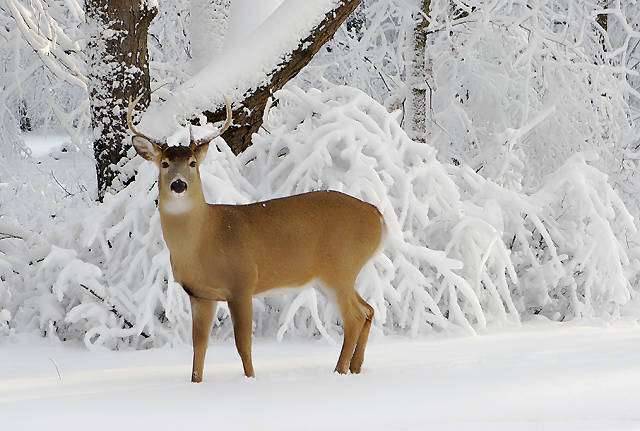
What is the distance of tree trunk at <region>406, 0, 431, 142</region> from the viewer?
7.12m

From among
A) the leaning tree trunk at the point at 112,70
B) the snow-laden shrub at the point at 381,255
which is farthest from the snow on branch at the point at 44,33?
the snow-laden shrub at the point at 381,255

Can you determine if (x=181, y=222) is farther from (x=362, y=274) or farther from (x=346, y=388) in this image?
(x=362, y=274)

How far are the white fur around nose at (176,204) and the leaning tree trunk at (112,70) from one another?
221 cm

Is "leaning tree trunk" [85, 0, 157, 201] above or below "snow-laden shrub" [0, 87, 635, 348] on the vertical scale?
above

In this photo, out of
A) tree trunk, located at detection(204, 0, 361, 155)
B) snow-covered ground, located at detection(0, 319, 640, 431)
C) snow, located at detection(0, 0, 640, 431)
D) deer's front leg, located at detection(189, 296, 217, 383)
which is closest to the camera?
snow-covered ground, located at detection(0, 319, 640, 431)

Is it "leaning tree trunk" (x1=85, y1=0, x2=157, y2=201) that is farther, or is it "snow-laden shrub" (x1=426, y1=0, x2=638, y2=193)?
"snow-laden shrub" (x1=426, y1=0, x2=638, y2=193)

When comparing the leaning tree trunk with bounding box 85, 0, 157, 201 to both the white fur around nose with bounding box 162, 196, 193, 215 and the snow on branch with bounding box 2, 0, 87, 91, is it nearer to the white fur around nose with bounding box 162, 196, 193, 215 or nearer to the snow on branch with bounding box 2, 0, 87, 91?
the snow on branch with bounding box 2, 0, 87, 91

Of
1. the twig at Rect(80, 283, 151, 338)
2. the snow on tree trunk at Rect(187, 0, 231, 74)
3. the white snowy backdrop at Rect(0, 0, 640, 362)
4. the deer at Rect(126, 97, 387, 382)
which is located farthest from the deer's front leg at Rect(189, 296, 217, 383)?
the snow on tree trunk at Rect(187, 0, 231, 74)

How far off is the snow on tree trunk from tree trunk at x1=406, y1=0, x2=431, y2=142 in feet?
5.59

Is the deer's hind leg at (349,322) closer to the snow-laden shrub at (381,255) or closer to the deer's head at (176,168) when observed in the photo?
the deer's head at (176,168)

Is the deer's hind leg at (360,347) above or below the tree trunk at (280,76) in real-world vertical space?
below

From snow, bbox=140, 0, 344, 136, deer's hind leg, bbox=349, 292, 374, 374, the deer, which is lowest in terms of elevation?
deer's hind leg, bbox=349, 292, 374, 374

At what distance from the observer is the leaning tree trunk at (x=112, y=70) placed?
19.0ft

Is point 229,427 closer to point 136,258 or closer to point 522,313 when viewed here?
point 136,258
